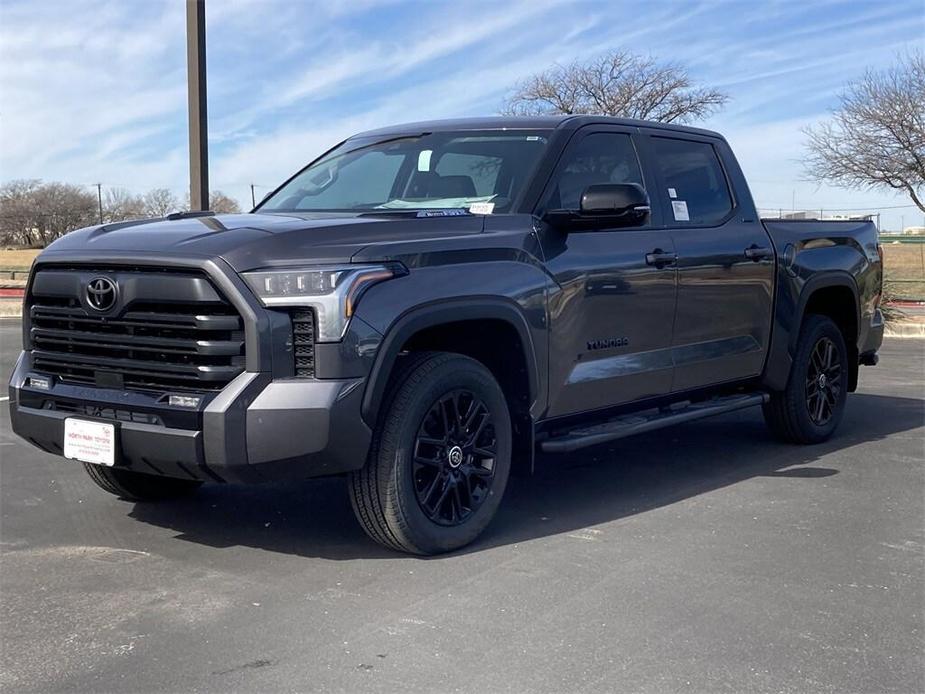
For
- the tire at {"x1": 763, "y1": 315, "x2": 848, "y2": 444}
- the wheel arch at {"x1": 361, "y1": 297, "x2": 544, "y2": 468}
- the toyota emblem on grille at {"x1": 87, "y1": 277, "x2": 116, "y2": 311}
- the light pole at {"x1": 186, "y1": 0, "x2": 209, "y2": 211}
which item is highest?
the light pole at {"x1": 186, "y1": 0, "x2": 209, "y2": 211}

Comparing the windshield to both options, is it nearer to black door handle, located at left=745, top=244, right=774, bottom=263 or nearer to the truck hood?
the truck hood

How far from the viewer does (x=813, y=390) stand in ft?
24.0

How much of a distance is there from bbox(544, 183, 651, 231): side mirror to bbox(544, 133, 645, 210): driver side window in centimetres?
17

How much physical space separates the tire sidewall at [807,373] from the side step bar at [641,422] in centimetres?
46

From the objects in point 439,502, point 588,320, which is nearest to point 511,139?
point 588,320

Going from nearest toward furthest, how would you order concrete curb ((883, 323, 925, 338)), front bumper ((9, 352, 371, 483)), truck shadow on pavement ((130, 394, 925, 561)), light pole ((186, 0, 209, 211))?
1. front bumper ((9, 352, 371, 483))
2. truck shadow on pavement ((130, 394, 925, 561))
3. light pole ((186, 0, 209, 211))
4. concrete curb ((883, 323, 925, 338))

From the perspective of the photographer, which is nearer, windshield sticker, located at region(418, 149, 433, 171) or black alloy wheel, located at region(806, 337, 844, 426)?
windshield sticker, located at region(418, 149, 433, 171)

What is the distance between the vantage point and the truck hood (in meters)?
4.17

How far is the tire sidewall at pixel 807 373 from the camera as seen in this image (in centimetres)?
708

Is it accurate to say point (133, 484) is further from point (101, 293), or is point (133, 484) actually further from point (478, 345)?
point (478, 345)

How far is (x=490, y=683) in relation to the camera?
333cm

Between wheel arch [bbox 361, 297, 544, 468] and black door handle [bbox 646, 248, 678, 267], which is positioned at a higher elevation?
black door handle [bbox 646, 248, 678, 267]

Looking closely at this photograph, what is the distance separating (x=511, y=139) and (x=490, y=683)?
3.10 m

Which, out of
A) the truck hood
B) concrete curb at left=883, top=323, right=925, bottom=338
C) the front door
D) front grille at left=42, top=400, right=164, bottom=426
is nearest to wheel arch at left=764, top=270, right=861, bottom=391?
the front door
